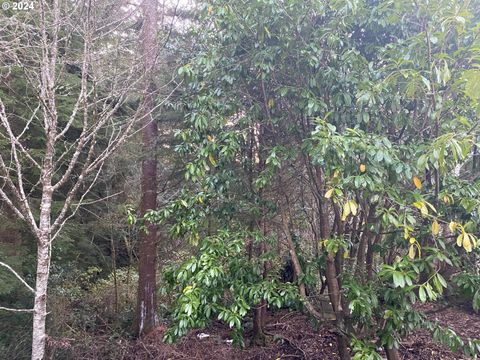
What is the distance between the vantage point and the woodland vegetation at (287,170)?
9.20 feet

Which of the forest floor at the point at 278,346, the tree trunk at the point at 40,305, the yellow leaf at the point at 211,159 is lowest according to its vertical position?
the forest floor at the point at 278,346

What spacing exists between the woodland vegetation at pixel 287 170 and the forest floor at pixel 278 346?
0.10 feet

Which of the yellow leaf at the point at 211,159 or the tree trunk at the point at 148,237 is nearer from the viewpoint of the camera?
the yellow leaf at the point at 211,159

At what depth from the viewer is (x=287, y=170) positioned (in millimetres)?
4273

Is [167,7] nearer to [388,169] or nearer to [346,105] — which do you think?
[346,105]

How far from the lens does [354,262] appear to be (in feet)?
13.1

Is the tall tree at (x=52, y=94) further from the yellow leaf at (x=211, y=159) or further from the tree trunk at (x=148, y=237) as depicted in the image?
the yellow leaf at (x=211, y=159)

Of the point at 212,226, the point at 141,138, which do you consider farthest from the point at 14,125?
the point at 212,226

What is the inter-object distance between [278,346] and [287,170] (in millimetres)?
2804

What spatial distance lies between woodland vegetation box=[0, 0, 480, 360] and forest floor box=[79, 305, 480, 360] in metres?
0.03

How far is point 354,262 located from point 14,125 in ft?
17.8
